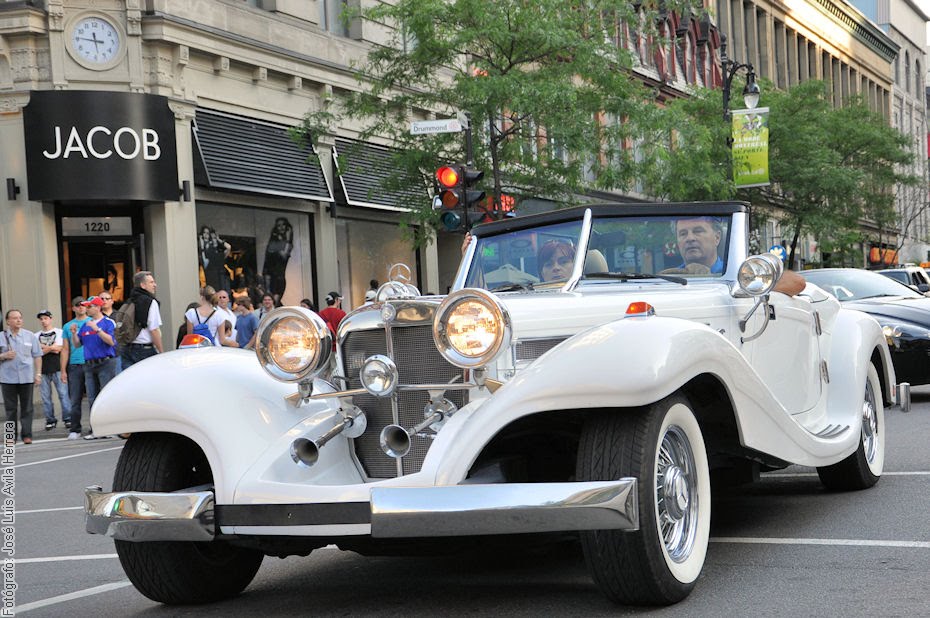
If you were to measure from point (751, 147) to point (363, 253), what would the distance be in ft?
28.1

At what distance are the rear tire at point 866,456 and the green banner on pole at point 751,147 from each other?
1947cm

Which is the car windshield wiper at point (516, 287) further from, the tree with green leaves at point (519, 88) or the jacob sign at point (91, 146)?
the jacob sign at point (91, 146)

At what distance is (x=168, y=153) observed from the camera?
21.0 meters

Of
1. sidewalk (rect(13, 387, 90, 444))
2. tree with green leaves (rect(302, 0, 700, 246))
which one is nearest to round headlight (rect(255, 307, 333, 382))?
sidewalk (rect(13, 387, 90, 444))

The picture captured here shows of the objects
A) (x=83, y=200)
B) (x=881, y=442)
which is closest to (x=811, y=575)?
(x=881, y=442)

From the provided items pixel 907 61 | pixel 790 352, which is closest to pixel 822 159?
pixel 790 352

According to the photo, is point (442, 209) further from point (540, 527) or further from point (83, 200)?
point (540, 527)

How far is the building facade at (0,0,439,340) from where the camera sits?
20.0m

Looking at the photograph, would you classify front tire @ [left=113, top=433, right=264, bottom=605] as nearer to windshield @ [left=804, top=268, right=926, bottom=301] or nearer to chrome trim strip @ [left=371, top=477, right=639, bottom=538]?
chrome trim strip @ [left=371, top=477, right=639, bottom=538]

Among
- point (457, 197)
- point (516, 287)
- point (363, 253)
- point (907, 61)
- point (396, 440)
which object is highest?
point (907, 61)

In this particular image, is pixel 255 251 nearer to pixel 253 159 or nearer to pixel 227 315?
pixel 253 159

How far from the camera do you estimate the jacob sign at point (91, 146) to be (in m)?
19.9

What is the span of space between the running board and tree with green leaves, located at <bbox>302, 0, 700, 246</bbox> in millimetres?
12787

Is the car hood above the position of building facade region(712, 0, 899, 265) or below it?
below
